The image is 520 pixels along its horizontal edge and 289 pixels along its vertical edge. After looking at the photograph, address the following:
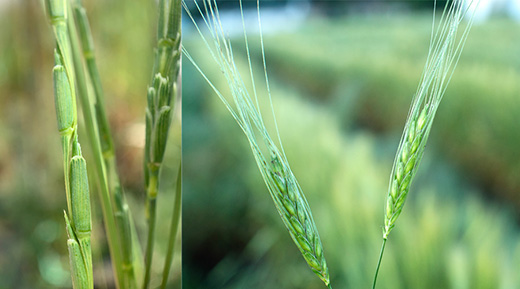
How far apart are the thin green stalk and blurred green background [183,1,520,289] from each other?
0.20 m

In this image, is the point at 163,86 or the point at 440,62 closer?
the point at 163,86

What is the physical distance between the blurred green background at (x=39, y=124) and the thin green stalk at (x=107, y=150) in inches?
21.5

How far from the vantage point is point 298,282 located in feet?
2.28

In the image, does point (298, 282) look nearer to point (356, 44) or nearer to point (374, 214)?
point (374, 214)

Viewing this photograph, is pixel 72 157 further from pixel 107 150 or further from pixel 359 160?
pixel 359 160

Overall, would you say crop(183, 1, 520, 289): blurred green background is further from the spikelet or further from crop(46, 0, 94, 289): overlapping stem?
crop(46, 0, 94, 289): overlapping stem

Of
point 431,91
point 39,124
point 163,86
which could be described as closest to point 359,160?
point 431,91

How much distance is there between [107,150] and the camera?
0.55m

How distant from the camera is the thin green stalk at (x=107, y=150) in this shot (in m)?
0.51

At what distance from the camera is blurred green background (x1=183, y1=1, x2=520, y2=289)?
585 millimetres

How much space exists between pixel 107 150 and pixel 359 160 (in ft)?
1.03

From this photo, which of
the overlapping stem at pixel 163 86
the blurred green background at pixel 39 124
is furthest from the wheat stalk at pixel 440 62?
the blurred green background at pixel 39 124

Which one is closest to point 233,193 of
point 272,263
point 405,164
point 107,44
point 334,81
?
point 272,263

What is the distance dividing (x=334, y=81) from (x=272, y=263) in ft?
0.88
